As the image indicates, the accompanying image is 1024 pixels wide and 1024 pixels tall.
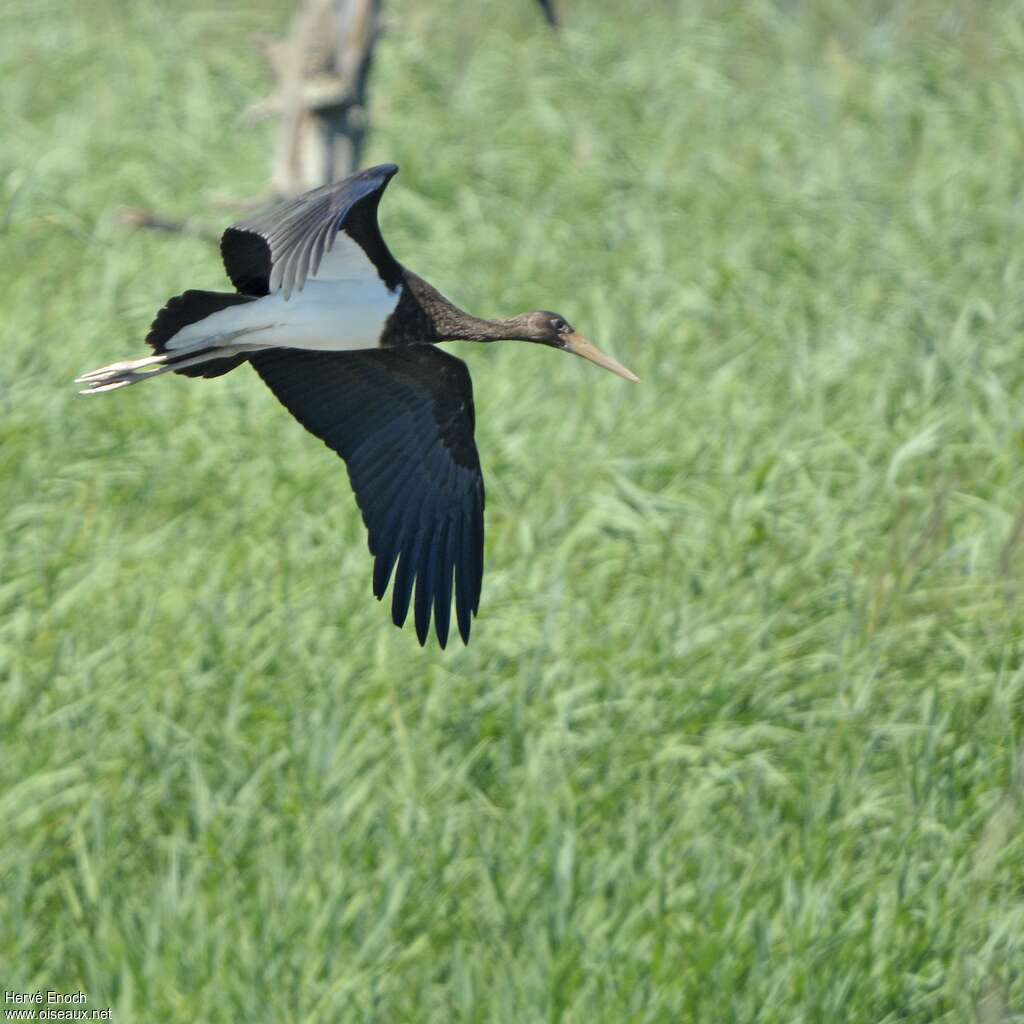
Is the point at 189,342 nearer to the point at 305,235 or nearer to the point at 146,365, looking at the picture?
the point at 146,365

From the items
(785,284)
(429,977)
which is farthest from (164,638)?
(785,284)

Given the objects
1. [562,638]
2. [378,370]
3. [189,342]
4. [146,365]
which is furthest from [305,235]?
[562,638]

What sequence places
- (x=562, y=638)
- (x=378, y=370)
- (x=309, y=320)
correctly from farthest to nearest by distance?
(x=562, y=638) < (x=378, y=370) < (x=309, y=320)

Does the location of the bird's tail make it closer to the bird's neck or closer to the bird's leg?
Result: the bird's leg

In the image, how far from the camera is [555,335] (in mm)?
4922

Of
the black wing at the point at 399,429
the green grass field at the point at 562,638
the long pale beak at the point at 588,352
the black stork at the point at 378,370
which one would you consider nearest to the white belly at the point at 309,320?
the black stork at the point at 378,370

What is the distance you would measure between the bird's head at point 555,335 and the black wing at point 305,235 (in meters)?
0.52

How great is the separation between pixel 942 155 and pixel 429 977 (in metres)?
5.19

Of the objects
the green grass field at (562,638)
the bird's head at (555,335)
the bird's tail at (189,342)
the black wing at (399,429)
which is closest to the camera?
the bird's tail at (189,342)

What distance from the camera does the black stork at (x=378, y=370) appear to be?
13.8 feet

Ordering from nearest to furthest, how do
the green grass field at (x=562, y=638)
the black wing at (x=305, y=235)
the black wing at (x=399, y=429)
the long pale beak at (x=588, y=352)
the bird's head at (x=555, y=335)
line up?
1. the black wing at (x=305, y=235)
2. the green grass field at (x=562, y=638)
3. the black wing at (x=399, y=429)
4. the bird's head at (x=555, y=335)
5. the long pale beak at (x=588, y=352)

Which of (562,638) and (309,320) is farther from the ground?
(309,320)

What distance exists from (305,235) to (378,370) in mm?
1213

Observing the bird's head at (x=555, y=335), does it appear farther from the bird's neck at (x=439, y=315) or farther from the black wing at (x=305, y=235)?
the black wing at (x=305, y=235)
